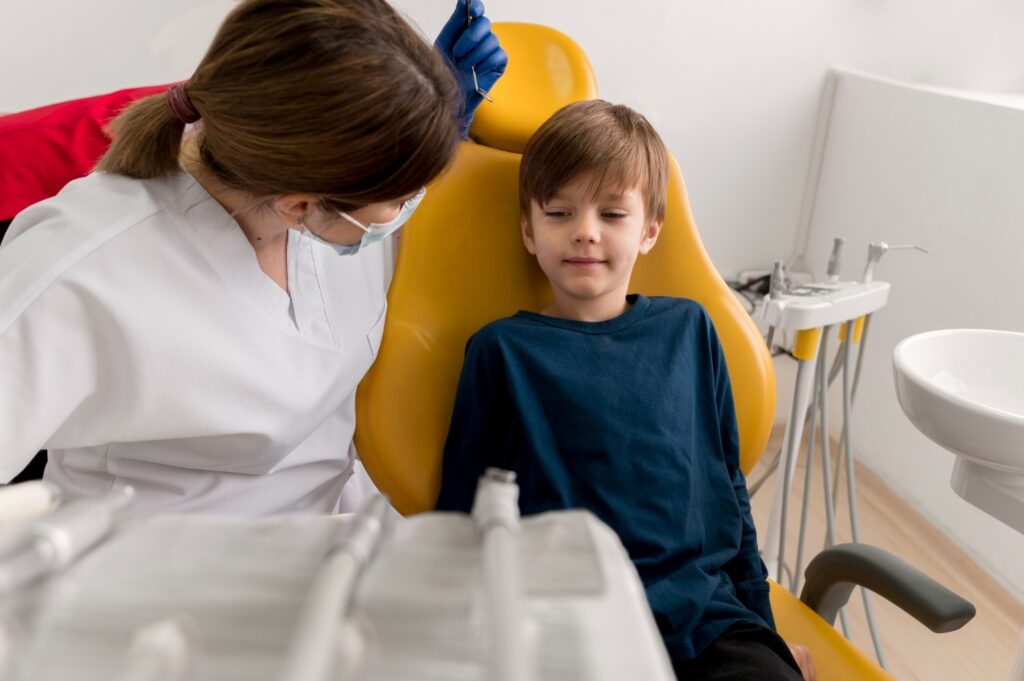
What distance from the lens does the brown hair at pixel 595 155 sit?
1214 millimetres

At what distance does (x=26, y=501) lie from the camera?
421 mm

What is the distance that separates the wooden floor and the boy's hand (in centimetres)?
94

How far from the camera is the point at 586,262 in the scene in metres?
1.22

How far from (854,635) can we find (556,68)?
1.62 m

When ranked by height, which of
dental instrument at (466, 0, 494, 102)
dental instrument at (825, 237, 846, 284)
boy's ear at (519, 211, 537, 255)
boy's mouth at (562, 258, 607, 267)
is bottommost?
dental instrument at (825, 237, 846, 284)

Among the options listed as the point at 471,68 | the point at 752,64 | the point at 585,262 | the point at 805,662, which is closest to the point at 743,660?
the point at 805,662

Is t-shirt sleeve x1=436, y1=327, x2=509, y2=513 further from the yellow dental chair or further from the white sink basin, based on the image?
the white sink basin

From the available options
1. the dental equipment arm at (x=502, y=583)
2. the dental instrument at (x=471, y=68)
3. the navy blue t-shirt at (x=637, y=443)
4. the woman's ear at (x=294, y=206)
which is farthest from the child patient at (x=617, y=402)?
the dental equipment arm at (x=502, y=583)

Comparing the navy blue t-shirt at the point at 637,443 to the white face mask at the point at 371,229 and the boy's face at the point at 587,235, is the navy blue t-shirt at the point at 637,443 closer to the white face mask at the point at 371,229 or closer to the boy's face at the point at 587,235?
the boy's face at the point at 587,235

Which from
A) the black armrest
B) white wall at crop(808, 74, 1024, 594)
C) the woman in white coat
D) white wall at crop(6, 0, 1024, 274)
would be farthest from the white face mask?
white wall at crop(808, 74, 1024, 594)

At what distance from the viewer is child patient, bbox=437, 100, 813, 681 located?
112 centimetres

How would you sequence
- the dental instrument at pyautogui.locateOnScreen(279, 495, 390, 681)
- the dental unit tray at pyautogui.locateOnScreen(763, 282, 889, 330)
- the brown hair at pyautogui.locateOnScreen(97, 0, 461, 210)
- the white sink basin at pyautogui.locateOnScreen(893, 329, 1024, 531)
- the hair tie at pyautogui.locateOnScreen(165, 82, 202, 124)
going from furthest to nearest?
the dental unit tray at pyautogui.locateOnScreen(763, 282, 889, 330)
the white sink basin at pyautogui.locateOnScreen(893, 329, 1024, 531)
the hair tie at pyautogui.locateOnScreen(165, 82, 202, 124)
the brown hair at pyautogui.locateOnScreen(97, 0, 461, 210)
the dental instrument at pyautogui.locateOnScreen(279, 495, 390, 681)

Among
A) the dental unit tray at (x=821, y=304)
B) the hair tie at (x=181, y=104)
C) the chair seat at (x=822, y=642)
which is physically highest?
the hair tie at (x=181, y=104)

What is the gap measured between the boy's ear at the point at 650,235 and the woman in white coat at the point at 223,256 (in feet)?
1.31
